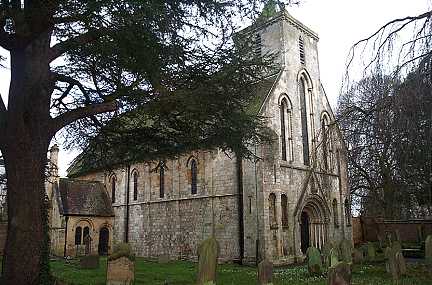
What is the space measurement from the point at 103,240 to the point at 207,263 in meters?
22.9

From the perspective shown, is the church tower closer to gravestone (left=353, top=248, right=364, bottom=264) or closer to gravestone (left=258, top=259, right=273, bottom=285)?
gravestone (left=353, top=248, right=364, bottom=264)

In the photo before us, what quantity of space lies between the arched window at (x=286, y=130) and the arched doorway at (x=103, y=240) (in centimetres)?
1510

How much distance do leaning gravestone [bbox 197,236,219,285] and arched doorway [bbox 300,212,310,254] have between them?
48.7 ft

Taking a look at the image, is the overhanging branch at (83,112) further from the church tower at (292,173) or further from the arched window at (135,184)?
the arched window at (135,184)

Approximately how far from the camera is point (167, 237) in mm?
24234

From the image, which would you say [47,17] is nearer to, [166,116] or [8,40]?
[8,40]

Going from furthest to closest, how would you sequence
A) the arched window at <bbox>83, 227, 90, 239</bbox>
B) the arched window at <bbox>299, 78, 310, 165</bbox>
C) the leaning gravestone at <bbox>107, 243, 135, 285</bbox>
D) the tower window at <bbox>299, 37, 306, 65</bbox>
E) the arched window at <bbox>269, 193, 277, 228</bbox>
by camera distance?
the arched window at <bbox>83, 227, 90, 239</bbox>
the tower window at <bbox>299, 37, 306, 65</bbox>
the arched window at <bbox>299, 78, 310, 165</bbox>
the arched window at <bbox>269, 193, 277, 228</bbox>
the leaning gravestone at <bbox>107, 243, 135, 285</bbox>

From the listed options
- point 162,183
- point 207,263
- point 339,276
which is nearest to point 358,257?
point 207,263

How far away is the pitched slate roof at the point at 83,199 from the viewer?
91.8 ft

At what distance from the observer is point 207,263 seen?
8.22 m

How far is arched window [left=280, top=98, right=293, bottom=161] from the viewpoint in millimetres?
21641

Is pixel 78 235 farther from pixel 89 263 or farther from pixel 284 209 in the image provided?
pixel 284 209

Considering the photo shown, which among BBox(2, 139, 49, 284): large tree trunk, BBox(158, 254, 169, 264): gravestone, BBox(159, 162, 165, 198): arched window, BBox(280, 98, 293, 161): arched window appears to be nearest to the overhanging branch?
BBox(2, 139, 49, 284): large tree trunk

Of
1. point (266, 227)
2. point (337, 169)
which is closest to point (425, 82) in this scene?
point (266, 227)
